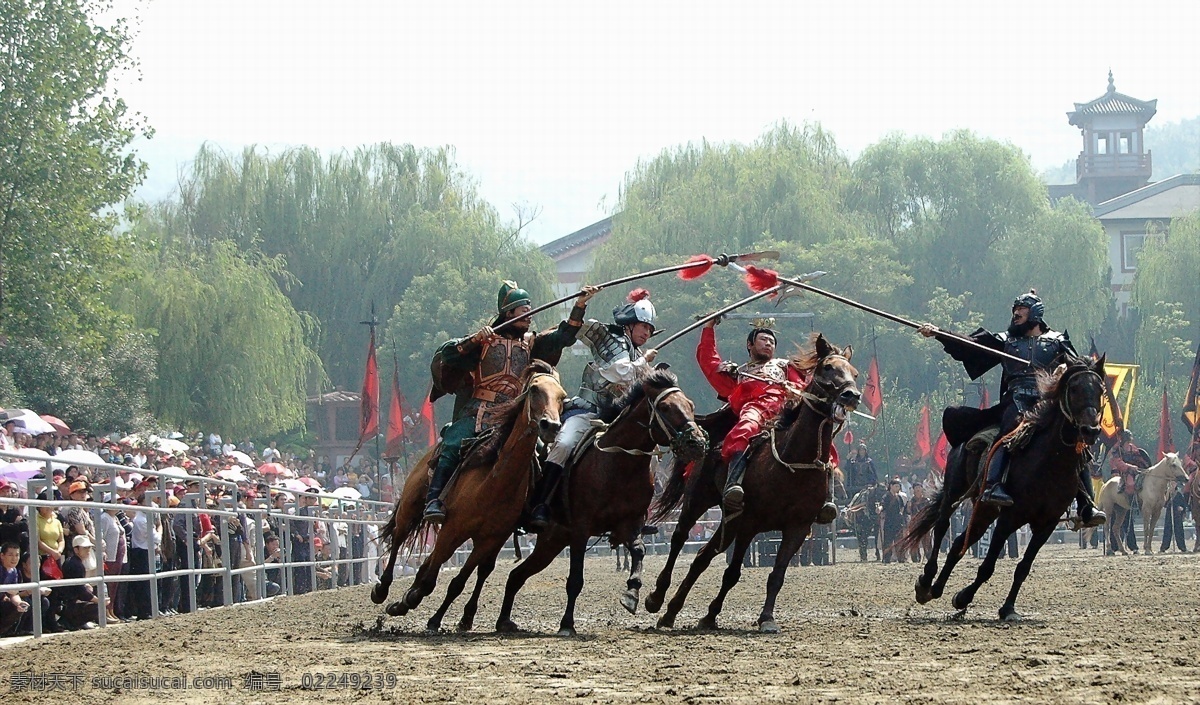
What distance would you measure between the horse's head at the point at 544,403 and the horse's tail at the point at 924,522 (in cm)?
387

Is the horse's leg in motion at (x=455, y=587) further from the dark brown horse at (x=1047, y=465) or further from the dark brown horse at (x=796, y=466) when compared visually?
the dark brown horse at (x=1047, y=465)

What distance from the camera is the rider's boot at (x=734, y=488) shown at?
43.9ft

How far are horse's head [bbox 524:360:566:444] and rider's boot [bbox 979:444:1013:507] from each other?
348 centimetres

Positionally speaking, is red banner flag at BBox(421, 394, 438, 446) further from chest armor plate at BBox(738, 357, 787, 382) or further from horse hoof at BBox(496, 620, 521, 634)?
horse hoof at BBox(496, 620, 521, 634)

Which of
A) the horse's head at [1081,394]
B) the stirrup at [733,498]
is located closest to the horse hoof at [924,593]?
the horse's head at [1081,394]

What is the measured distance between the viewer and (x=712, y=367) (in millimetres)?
15492

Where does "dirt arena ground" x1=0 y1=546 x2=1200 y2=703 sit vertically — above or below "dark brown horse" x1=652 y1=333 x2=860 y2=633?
below

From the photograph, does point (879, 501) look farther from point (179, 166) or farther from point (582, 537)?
point (179, 166)

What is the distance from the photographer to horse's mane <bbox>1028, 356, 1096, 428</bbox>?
44.3 ft

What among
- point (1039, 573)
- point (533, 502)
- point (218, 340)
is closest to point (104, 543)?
point (533, 502)

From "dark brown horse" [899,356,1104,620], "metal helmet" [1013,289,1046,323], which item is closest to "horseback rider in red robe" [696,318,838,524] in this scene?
"dark brown horse" [899,356,1104,620]

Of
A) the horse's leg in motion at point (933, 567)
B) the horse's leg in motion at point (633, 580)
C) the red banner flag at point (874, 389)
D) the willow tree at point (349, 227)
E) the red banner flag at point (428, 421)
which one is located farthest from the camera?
the willow tree at point (349, 227)

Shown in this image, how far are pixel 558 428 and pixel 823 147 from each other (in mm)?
63022

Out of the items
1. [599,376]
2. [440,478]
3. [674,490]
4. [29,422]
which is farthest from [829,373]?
[29,422]
